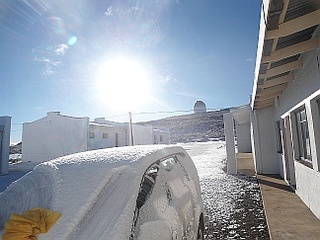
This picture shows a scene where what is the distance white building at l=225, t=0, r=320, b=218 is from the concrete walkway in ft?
0.72

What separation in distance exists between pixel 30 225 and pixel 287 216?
509cm

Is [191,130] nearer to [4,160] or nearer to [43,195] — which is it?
[4,160]

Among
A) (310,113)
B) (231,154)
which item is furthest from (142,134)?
(310,113)

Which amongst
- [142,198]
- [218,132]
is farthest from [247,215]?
[218,132]

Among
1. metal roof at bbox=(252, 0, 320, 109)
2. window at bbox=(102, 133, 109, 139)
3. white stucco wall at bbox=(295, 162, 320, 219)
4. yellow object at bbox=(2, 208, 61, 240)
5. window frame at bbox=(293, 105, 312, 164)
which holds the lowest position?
white stucco wall at bbox=(295, 162, 320, 219)

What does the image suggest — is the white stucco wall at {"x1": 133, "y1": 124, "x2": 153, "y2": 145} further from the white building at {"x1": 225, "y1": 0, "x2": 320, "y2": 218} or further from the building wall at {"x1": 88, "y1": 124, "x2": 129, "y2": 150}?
the white building at {"x1": 225, "y1": 0, "x2": 320, "y2": 218}

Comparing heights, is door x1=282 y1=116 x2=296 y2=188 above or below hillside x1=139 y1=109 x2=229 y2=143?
below

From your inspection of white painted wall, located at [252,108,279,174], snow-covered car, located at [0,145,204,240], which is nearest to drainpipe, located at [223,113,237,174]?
white painted wall, located at [252,108,279,174]

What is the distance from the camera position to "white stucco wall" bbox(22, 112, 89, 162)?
2258 centimetres

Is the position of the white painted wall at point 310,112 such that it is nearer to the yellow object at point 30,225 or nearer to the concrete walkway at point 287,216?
the concrete walkway at point 287,216

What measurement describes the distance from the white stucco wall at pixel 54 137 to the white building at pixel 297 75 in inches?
743

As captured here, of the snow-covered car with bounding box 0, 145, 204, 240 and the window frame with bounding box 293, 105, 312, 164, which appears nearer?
the snow-covered car with bounding box 0, 145, 204, 240

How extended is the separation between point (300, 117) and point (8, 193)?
655 centimetres

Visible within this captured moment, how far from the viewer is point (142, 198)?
187 centimetres
